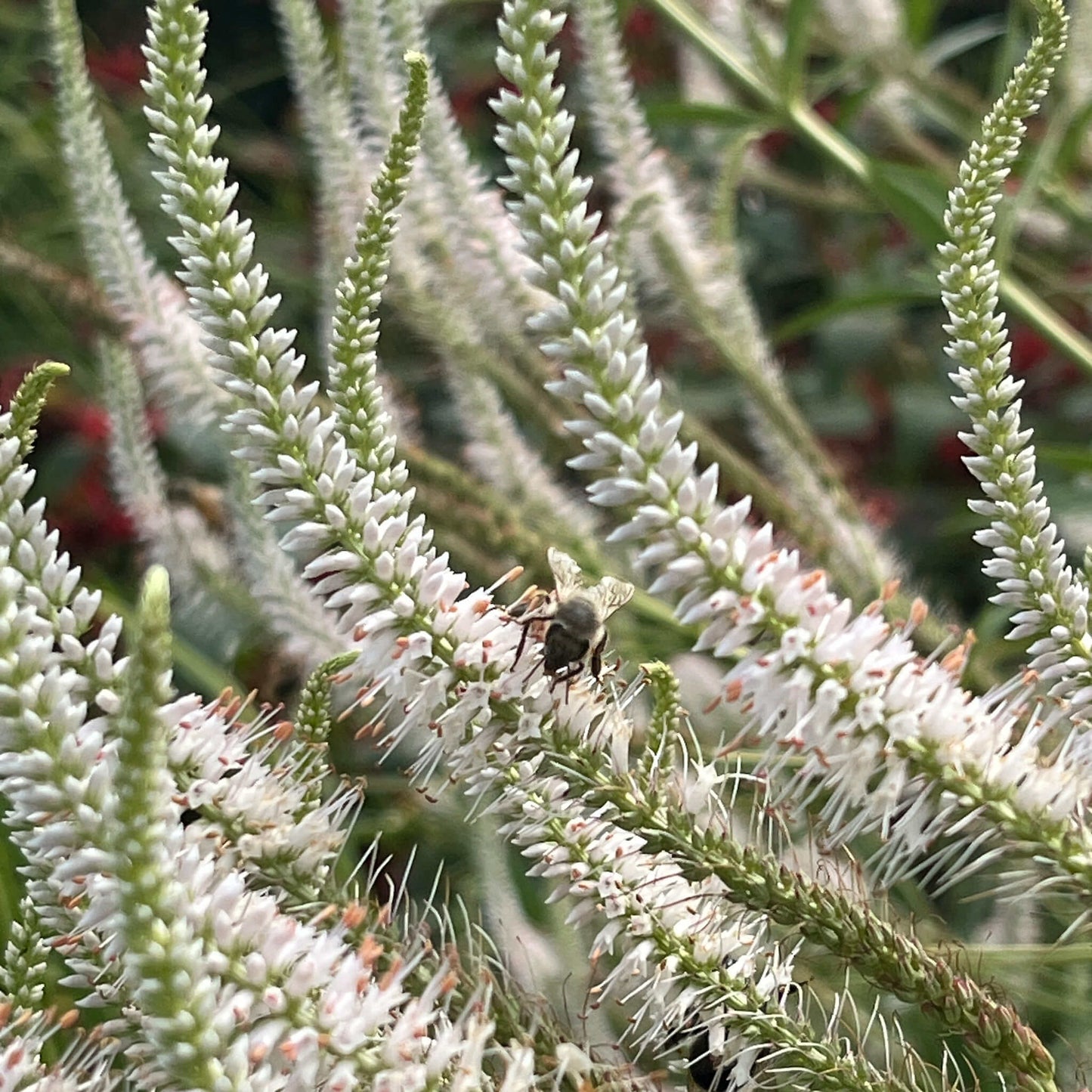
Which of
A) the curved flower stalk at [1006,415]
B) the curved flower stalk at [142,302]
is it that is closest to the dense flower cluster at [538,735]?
the curved flower stalk at [1006,415]

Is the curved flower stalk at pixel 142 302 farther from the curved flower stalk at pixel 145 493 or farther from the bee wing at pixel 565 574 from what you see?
the bee wing at pixel 565 574

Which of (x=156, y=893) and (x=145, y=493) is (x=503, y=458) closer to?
(x=145, y=493)

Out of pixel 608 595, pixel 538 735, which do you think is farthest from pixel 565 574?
pixel 538 735

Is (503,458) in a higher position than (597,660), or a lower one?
lower

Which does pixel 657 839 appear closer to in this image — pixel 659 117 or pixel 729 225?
pixel 729 225

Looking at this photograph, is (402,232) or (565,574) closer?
(565,574)

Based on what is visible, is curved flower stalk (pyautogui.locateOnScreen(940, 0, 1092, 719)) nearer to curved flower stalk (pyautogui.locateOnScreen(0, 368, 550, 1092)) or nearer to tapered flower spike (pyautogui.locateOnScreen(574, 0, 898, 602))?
curved flower stalk (pyautogui.locateOnScreen(0, 368, 550, 1092))

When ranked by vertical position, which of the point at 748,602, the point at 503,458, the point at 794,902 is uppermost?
the point at 748,602

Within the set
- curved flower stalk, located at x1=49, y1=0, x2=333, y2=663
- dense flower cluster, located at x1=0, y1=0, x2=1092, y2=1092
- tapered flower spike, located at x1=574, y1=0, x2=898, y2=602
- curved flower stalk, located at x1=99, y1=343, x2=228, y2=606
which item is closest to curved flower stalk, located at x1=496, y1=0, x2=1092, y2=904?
dense flower cluster, located at x1=0, y1=0, x2=1092, y2=1092
